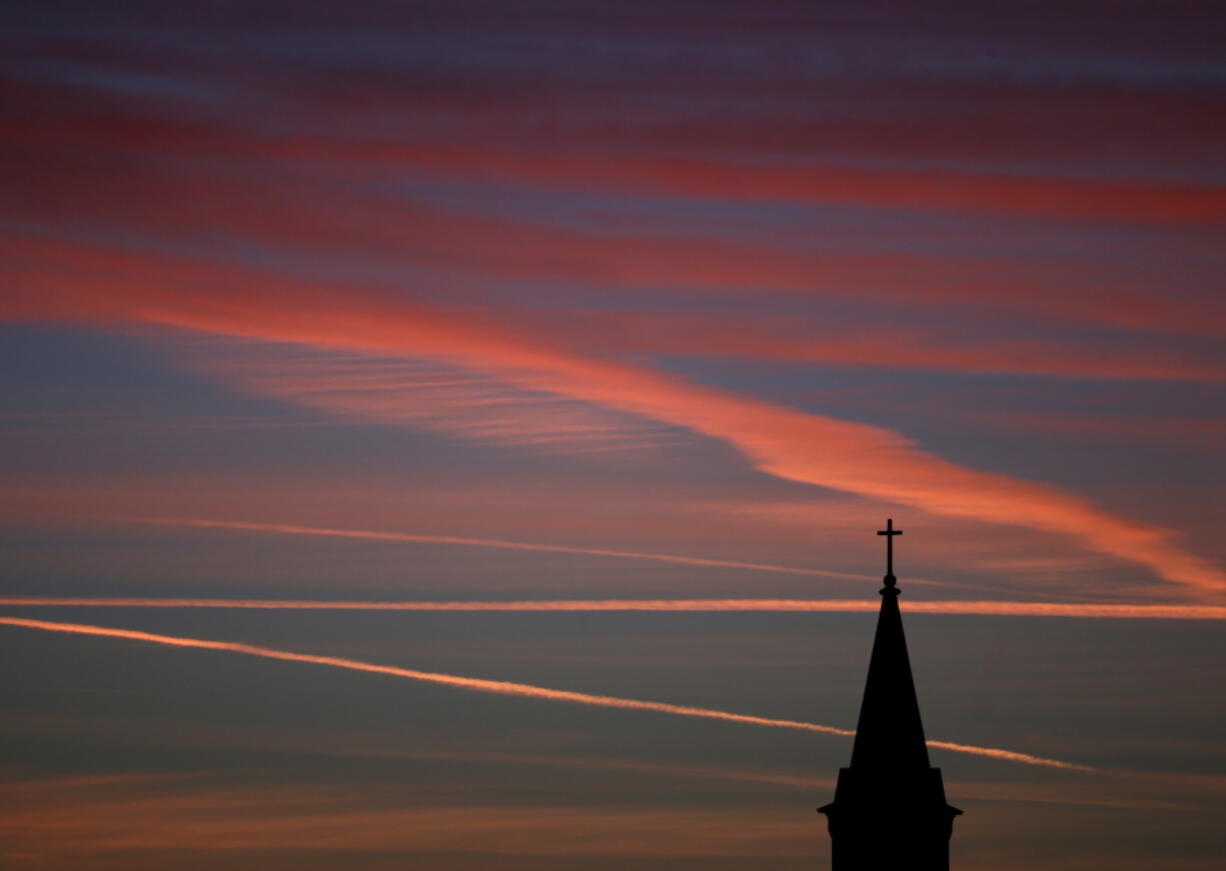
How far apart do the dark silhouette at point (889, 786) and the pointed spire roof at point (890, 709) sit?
26 millimetres

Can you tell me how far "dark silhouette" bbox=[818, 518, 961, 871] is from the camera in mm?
51594

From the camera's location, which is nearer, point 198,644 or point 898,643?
point 898,643

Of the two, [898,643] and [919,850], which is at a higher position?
[898,643]

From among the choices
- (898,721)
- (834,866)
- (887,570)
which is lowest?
(834,866)

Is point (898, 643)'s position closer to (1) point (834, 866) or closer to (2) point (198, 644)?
(1) point (834, 866)

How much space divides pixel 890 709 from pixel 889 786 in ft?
6.52

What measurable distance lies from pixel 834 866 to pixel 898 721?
4.17 metres

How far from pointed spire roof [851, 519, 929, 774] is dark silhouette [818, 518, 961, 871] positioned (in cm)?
3

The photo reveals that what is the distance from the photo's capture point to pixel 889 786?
2037 inches

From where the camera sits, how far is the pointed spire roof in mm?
52000

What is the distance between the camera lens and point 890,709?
171ft

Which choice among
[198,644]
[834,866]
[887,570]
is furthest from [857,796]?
[198,644]

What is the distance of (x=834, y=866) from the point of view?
52.3 metres

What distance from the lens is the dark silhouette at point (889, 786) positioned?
169ft
